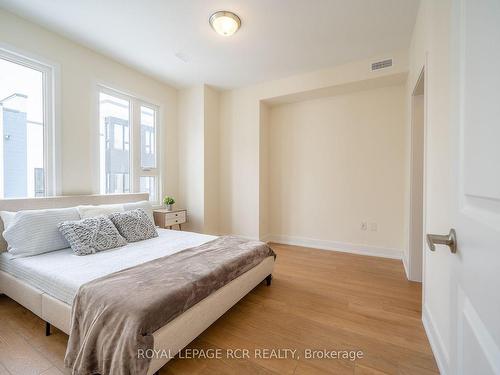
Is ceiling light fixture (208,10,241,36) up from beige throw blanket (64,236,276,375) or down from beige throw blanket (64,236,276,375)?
up

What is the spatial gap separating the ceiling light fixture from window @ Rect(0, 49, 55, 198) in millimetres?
2018

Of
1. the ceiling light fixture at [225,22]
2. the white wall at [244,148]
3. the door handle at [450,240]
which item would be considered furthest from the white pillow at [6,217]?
the door handle at [450,240]

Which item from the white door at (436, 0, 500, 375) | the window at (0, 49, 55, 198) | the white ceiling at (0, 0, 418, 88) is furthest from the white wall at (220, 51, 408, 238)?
the white door at (436, 0, 500, 375)

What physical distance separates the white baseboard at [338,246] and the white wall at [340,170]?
0.01m

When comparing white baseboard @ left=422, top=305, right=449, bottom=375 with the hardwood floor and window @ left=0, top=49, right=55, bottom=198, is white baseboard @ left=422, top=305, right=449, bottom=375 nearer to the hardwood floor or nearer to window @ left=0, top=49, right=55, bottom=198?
the hardwood floor

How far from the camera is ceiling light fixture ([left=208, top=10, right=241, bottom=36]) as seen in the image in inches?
90.7

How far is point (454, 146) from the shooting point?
67cm

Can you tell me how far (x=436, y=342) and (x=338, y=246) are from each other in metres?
2.23

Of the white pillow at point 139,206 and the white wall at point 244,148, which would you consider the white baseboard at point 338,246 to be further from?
the white pillow at point 139,206

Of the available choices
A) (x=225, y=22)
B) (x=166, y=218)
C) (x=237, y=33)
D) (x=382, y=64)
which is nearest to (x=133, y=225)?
(x=166, y=218)

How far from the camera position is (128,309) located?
3.99ft

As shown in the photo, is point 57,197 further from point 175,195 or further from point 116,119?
point 175,195

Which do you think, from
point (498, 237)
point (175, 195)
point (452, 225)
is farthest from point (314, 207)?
point (498, 237)

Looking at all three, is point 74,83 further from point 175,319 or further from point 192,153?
point 175,319
